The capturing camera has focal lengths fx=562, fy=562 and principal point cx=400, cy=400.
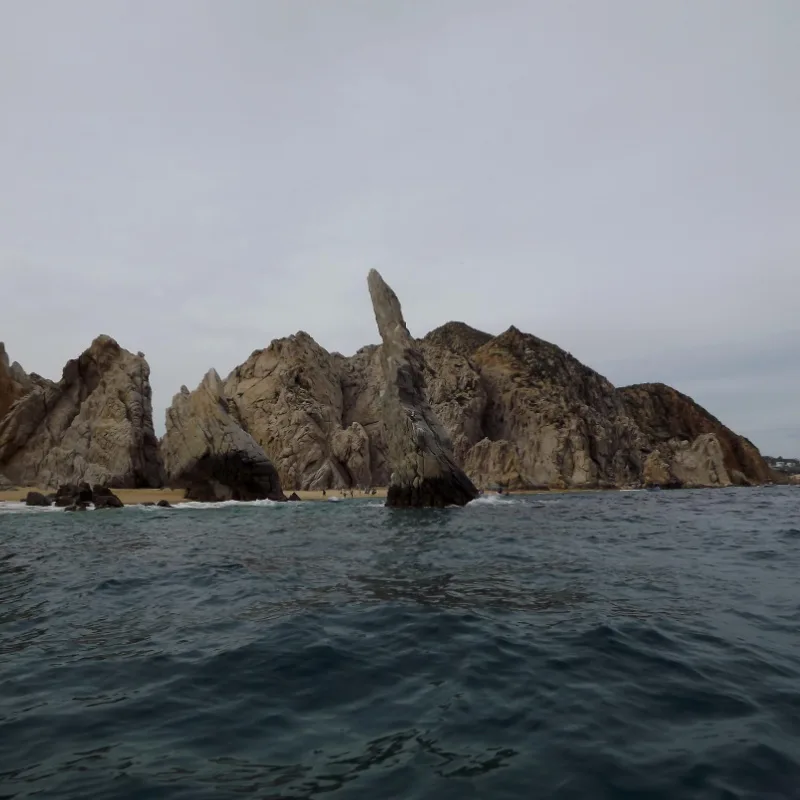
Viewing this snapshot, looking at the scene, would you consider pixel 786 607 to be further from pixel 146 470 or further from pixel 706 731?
pixel 146 470

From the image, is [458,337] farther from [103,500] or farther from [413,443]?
[103,500]

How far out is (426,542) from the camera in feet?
59.8

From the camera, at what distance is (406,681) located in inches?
247

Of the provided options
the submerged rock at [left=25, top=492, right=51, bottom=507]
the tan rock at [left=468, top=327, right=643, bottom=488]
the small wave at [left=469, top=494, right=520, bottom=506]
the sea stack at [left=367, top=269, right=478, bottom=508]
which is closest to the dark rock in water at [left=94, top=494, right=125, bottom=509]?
the submerged rock at [left=25, top=492, right=51, bottom=507]

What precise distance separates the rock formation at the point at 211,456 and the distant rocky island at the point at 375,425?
12 centimetres

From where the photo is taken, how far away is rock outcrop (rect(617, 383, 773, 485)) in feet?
363

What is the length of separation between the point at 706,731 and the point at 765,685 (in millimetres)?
1531

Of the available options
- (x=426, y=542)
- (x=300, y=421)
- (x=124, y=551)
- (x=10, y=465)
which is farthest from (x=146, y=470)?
(x=426, y=542)

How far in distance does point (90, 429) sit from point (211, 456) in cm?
1633

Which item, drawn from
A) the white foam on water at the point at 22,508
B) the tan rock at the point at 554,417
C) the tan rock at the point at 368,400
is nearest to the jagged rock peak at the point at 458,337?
the tan rock at the point at 554,417

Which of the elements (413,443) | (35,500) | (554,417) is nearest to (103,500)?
(35,500)

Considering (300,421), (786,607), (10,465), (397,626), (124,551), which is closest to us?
(397,626)

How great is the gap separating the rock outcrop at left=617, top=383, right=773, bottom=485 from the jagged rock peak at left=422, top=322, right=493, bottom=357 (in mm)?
35154

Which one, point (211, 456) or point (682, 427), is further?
point (682, 427)
